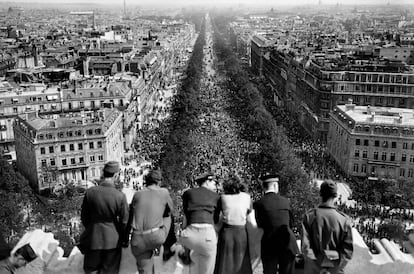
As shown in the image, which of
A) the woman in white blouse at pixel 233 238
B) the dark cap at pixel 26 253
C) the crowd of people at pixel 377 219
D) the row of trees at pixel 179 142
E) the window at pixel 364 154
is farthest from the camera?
the window at pixel 364 154

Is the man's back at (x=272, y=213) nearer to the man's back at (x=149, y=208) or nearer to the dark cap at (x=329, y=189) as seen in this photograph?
the dark cap at (x=329, y=189)

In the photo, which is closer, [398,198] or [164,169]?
[398,198]

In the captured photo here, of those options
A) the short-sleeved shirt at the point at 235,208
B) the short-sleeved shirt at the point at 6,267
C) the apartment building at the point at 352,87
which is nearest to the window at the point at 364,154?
the apartment building at the point at 352,87

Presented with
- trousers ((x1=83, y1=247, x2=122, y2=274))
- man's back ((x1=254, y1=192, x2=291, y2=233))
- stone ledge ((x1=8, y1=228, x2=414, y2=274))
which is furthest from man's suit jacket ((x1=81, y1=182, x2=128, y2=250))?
man's back ((x1=254, y1=192, x2=291, y2=233))

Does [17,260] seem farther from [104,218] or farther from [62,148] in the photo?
[62,148]

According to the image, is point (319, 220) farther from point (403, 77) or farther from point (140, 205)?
point (403, 77)

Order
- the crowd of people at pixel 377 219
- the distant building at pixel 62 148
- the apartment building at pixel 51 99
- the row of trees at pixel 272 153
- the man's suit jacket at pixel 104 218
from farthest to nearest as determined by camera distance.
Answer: the apartment building at pixel 51 99 < the distant building at pixel 62 148 < the row of trees at pixel 272 153 < the crowd of people at pixel 377 219 < the man's suit jacket at pixel 104 218

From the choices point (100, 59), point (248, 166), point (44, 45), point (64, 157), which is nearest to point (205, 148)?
point (248, 166)
